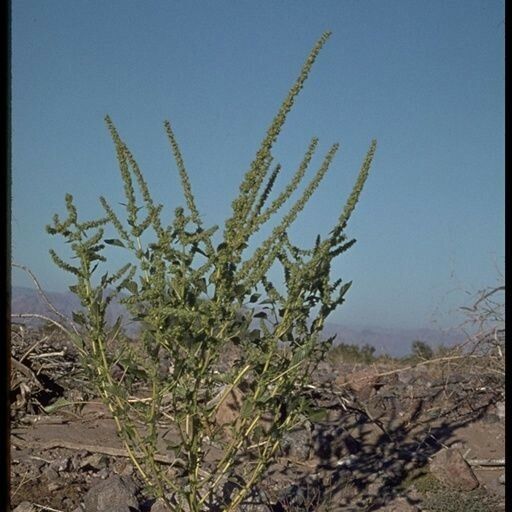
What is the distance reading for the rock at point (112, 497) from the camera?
4.76 meters

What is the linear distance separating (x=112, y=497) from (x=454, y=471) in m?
2.21

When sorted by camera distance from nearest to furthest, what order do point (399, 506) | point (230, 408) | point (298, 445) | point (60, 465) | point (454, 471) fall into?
point (399, 506), point (60, 465), point (454, 471), point (230, 408), point (298, 445)

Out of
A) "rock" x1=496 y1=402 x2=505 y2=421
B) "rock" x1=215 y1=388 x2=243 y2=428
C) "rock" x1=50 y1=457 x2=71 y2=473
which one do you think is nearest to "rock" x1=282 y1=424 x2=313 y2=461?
"rock" x1=215 y1=388 x2=243 y2=428

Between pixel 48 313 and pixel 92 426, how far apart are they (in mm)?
968

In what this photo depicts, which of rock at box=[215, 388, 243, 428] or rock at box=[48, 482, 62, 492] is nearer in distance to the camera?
rock at box=[48, 482, 62, 492]

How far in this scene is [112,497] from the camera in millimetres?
4809

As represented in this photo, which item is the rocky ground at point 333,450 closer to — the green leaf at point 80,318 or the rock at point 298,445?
the rock at point 298,445

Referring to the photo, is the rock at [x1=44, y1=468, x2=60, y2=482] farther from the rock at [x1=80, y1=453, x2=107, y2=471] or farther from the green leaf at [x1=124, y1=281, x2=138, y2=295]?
the green leaf at [x1=124, y1=281, x2=138, y2=295]

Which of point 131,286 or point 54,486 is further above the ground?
point 131,286

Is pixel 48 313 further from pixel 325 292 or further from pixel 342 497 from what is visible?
pixel 325 292

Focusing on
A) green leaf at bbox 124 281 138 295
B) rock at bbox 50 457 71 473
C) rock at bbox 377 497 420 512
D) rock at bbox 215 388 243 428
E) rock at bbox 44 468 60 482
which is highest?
green leaf at bbox 124 281 138 295

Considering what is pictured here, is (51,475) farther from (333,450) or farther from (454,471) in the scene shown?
(454,471)

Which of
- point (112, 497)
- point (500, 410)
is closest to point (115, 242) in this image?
point (112, 497)

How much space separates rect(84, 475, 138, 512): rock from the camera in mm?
4758
